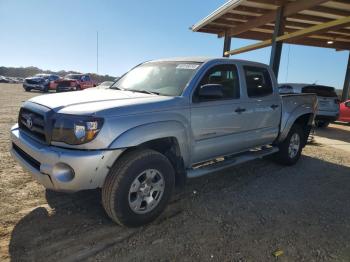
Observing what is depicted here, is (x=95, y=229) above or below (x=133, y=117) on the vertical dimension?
below

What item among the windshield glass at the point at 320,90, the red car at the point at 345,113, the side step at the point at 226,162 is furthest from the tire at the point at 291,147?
the red car at the point at 345,113

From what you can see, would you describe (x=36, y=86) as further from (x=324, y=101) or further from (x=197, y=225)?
(x=197, y=225)

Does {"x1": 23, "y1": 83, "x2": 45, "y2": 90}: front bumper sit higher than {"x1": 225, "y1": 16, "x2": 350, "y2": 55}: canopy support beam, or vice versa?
{"x1": 225, "y1": 16, "x2": 350, "y2": 55}: canopy support beam

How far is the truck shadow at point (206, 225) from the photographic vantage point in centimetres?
292

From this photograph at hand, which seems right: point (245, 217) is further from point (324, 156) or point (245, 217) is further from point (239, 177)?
point (324, 156)

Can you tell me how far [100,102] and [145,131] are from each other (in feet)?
1.92

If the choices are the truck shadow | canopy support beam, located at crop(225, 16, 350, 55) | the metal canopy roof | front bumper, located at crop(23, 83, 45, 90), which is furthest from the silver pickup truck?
front bumper, located at crop(23, 83, 45, 90)

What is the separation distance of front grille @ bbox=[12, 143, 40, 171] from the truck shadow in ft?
2.20

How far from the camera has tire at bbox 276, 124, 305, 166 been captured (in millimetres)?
5828

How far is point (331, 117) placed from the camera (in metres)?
12.1

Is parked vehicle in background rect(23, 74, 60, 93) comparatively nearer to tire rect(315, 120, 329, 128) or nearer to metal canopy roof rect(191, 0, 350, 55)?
metal canopy roof rect(191, 0, 350, 55)

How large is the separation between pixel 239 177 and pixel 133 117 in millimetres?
2787

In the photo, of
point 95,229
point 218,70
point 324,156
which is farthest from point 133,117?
point 324,156

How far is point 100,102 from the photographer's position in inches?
127
